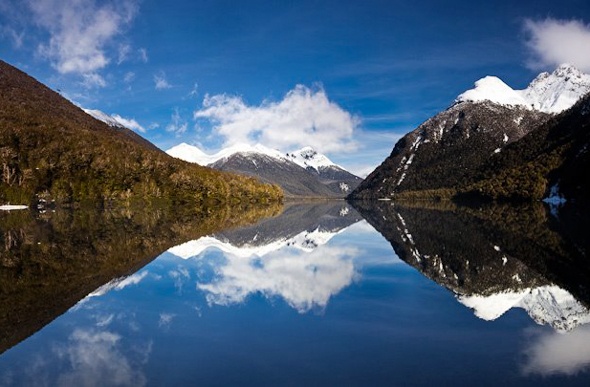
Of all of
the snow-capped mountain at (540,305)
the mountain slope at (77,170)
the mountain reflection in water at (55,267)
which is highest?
the mountain slope at (77,170)

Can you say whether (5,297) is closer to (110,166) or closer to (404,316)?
(404,316)

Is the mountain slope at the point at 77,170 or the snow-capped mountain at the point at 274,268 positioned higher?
the mountain slope at the point at 77,170

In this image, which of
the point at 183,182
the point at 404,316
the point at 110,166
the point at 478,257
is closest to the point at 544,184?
the point at 183,182

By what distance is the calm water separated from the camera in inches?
485

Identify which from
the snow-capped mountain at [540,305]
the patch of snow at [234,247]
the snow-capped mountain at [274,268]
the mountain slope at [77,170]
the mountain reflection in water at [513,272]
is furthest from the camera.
→ the mountain slope at [77,170]

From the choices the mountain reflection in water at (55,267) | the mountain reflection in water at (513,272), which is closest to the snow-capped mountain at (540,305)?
the mountain reflection in water at (513,272)

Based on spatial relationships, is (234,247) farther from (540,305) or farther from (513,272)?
(540,305)

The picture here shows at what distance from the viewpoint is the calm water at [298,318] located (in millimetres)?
12320

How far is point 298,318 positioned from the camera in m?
17.8

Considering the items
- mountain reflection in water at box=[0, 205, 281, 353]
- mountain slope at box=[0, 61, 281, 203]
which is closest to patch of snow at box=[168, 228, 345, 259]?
mountain reflection in water at box=[0, 205, 281, 353]

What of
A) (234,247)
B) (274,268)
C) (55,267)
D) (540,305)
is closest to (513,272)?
(540,305)

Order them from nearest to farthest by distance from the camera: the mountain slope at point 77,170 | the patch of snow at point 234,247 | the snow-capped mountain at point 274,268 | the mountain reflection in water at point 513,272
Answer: the mountain reflection in water at point 513,272 < the snow-capped mountain at point 274,268 < the patch of snow at point 234,247 < the mountain slope at point 77,170

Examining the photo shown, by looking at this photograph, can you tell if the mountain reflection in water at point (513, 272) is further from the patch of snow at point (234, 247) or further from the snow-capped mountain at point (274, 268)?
the patch of snow at point (234, 247)

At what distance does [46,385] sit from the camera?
38.7 feet
